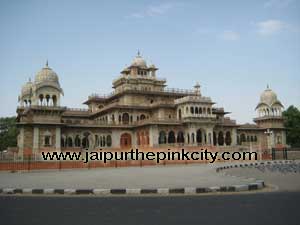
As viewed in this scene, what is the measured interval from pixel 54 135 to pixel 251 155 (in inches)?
909

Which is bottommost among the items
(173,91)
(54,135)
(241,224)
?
(241,224)

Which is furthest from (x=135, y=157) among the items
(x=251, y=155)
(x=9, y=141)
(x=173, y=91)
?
(x=9, y=141)

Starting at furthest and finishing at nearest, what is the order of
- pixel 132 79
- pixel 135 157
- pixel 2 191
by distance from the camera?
pixel 132 79 → pixel 135 157 → pixel 2 191

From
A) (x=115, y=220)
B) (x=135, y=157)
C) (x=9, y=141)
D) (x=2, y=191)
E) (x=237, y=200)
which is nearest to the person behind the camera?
(x=115, y=220)

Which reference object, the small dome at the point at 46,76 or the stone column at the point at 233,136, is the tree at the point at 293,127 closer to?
the stone column at the point at 233,136

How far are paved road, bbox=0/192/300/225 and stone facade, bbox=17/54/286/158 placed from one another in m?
30.2

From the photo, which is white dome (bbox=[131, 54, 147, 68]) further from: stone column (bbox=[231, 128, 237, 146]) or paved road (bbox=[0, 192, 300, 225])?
paved road (bbox=[0, 192, 300, 225])

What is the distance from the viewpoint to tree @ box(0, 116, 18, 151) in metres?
66.2

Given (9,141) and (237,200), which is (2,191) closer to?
(237,200)

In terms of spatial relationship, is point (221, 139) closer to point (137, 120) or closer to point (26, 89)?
point (137, 120)

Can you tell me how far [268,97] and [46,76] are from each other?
37.7 meters

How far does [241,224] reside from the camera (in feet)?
22.3

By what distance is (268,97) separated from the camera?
6016 centimetres

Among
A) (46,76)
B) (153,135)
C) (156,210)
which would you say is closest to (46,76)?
(46,76)
